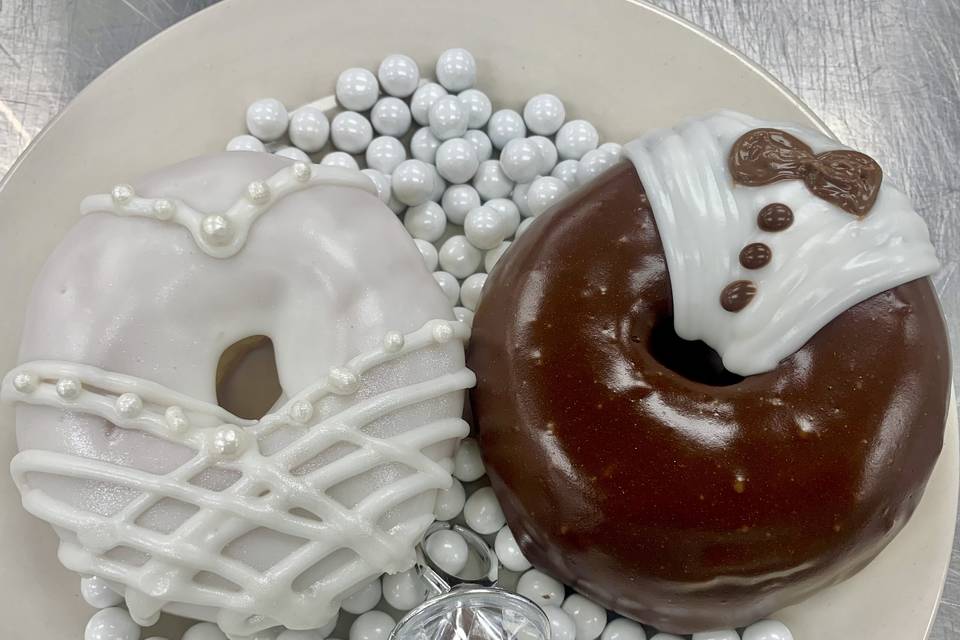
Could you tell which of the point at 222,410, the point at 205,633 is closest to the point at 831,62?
the point at 222,410

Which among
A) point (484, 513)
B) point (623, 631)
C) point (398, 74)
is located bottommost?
point (623, 631)

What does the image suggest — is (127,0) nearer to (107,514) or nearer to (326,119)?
(326,119)

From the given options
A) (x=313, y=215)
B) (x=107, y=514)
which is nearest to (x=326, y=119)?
(x=313, y=215)

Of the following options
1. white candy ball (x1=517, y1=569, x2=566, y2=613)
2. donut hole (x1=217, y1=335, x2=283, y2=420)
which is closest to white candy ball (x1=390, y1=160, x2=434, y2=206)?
donut hole (x1=217, y1=335, x2=283, y2=420)

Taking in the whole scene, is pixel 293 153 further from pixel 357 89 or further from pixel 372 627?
pixel 372 627

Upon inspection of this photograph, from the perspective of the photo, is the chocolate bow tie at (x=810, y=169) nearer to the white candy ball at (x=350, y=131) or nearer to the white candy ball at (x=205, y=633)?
the white candy ball at (x=350, y=131)

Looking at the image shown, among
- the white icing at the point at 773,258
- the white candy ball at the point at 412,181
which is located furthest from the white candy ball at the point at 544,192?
the white icing at the point at 773,258
